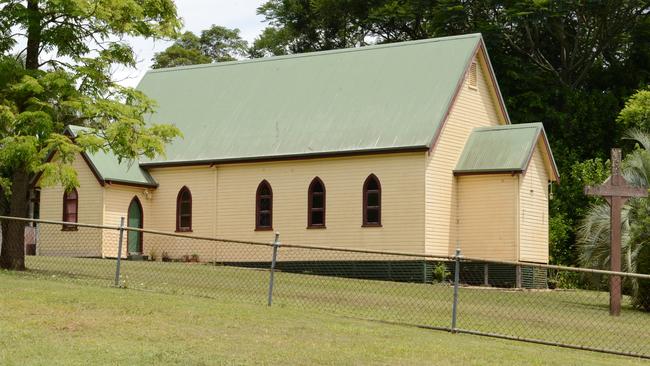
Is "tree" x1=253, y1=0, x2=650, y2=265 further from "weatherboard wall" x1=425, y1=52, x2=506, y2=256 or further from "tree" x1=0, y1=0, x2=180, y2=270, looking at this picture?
"tree" x1=0, y1=0, x2=180, y2=270

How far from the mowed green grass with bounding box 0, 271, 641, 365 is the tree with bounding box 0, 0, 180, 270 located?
276 inches

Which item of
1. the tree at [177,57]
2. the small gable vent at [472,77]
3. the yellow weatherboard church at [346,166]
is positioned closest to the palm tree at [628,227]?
the yellow weatherboard church at [346,166]

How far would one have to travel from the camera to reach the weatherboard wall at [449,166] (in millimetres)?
39250

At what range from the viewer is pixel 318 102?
140 ft

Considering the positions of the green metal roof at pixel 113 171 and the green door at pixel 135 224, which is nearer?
the green metal roof at pixel 113 171

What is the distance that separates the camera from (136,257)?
4388cm

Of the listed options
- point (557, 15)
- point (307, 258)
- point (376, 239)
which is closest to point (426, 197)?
point (376, 239)

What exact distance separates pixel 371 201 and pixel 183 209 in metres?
8.39

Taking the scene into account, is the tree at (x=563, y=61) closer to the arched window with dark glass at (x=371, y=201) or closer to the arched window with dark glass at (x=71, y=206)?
the arched window with dark glass at (x=371, y=201)

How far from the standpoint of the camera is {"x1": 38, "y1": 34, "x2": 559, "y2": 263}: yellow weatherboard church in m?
39.7

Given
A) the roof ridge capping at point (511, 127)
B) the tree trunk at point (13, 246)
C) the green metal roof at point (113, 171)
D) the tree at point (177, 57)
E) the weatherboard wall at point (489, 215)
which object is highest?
the tree at point (177, 57)

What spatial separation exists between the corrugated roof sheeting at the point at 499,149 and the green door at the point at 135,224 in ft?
42.0

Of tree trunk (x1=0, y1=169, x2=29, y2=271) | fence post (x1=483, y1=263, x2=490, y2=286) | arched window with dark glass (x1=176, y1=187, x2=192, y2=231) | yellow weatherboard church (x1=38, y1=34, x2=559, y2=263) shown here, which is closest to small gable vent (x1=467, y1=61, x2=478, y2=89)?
yellow weatherboard church (x1=38, y1=34, x2=559, y2=263)

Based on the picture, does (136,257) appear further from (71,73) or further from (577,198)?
(577,198)
